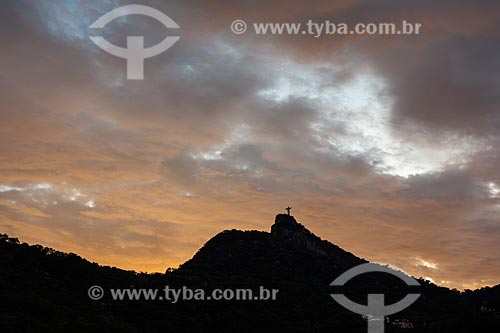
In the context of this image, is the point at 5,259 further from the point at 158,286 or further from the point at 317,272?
the point at 317,272

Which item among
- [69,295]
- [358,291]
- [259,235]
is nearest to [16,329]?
[69,295]

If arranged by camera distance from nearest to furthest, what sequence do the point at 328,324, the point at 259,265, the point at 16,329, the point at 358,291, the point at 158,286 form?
the point at 16,329 → the point at 328,324 → the point at 158,286 → the point at 358,291 → the point at 259,265

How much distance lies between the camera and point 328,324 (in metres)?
98.8

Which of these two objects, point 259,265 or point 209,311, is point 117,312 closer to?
point 209,311

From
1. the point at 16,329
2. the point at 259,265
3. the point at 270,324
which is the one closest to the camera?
the point at 16,329

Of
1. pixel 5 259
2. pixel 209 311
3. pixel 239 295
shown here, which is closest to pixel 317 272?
pixel 239 295

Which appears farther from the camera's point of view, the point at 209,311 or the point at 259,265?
the point at 259,265

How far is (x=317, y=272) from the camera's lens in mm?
167875

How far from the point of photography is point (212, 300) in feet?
368

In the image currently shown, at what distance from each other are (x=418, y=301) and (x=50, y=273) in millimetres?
100271

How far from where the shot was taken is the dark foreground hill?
249 ft

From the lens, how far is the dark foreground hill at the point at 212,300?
75.9 metres

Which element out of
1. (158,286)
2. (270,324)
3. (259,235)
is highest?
(259,235)

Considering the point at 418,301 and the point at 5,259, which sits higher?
the point at 5,259
